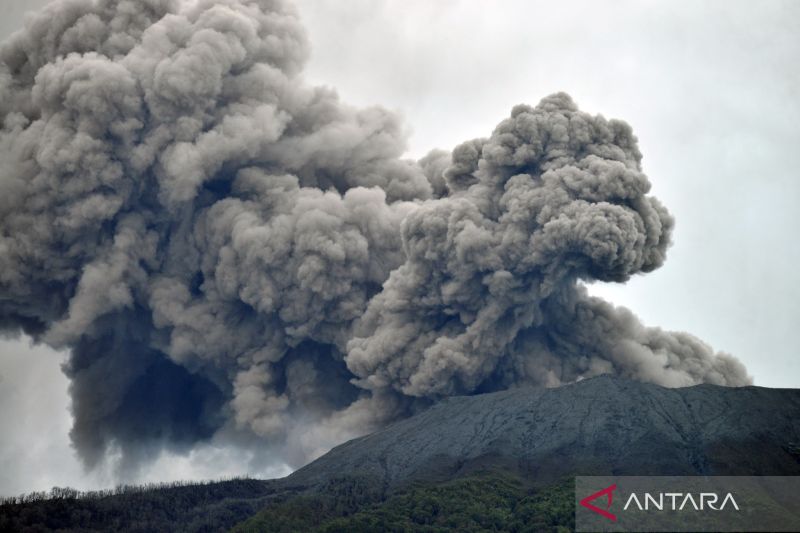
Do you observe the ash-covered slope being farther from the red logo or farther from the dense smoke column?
the dense smoke column

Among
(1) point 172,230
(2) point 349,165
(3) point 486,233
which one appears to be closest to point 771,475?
(3) point 486,233

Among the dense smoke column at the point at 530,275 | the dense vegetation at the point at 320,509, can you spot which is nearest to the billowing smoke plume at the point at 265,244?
the dense smoke column at the point at 530,275

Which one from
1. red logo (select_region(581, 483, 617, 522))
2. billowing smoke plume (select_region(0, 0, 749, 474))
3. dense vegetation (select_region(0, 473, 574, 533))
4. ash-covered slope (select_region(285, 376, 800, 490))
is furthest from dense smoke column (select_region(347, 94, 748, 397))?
red logo (select_region(581, 483, 617, 522))

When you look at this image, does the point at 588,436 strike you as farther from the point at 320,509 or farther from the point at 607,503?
the point at 320,509

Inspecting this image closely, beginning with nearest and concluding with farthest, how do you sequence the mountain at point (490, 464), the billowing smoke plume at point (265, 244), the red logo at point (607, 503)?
1. the red logo at point (607, 503)
2. the mountain at point (490, 464)
3. the billowing smoke plume at point (265, 244)

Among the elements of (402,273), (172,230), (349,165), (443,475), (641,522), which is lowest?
(641,522)

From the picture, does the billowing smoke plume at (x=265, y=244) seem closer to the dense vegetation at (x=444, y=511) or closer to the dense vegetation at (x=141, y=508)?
the dense vegetation at (x=141, y=508)

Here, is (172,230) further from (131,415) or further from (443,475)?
(443,475)
